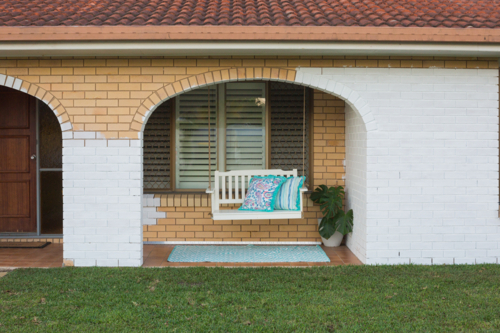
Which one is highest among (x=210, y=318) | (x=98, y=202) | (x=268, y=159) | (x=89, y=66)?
(x=89, y=66)

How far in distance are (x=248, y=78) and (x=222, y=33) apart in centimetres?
73

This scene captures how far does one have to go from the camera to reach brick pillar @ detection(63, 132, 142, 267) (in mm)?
5527

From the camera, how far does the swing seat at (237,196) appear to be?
5.87 meters

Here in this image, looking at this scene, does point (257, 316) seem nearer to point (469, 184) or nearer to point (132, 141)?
point (132, 141)

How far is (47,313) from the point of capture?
4051 millimetres

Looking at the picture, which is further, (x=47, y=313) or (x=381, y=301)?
(x=381, y=301)

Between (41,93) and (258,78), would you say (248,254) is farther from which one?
(41,93)

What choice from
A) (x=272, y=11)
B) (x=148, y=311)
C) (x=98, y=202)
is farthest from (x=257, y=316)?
(x=272, y=11)

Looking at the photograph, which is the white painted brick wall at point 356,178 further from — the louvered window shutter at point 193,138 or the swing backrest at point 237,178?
the louvered window shutter at point 193,138

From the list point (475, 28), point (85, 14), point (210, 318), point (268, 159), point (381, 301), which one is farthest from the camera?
point (268, 159)

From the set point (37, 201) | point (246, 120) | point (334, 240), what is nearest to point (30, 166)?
point (37, 201)

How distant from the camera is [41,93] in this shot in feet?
18.0

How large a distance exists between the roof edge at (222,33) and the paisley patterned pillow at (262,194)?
204 cm

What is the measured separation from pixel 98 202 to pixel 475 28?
4.49 metres
